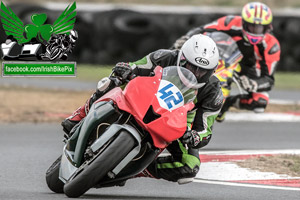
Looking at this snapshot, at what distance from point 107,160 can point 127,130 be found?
0.26 meters

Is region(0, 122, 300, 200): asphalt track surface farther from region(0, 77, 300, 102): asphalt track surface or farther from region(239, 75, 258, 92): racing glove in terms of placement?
region(0, 77, 300, 102): asphalt track surface

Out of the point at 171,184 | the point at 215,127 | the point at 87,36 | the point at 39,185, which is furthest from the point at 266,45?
the point at 87,36

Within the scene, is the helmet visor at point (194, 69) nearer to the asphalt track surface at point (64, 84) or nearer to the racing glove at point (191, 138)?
the racing glove at point (191, 138)

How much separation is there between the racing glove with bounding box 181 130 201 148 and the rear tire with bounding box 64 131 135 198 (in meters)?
0.68

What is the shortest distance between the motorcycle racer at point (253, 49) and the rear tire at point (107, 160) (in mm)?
5173

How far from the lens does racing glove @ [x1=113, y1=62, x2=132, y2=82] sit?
21.1 feet

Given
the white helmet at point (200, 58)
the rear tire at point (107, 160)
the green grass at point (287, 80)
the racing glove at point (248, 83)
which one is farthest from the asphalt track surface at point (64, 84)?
the rear tire at point (107, 160)

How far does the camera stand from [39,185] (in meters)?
6.79

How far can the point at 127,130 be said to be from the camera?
566cm

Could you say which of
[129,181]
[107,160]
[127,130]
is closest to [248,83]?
[129,181]

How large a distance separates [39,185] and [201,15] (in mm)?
13594

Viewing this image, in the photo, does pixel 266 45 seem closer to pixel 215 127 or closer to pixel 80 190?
pixel 215 127

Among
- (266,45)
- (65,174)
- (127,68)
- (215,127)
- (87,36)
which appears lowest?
(87,36)

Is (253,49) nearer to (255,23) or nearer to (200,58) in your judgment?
(255,23)
